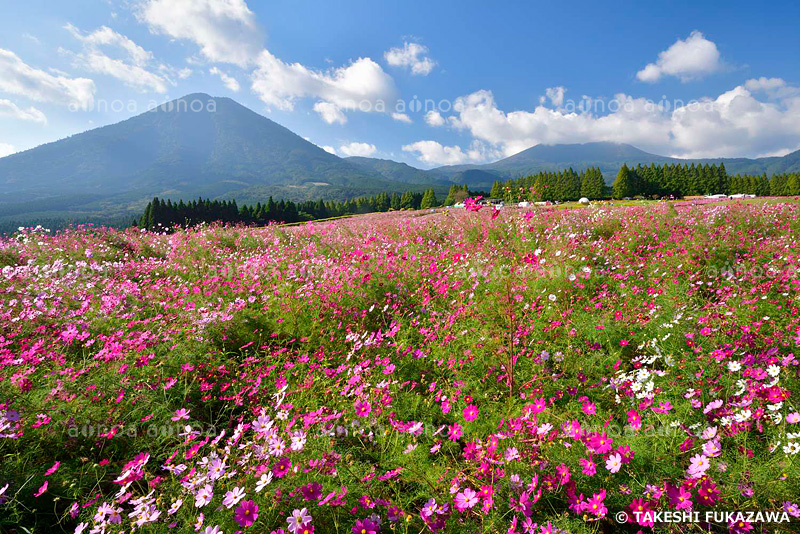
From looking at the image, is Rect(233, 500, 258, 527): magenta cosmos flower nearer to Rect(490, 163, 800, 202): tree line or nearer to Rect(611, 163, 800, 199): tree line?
Rect(490, 163, 800, 202): tree line

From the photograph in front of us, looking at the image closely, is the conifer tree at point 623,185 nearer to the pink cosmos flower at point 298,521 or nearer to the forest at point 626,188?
the forest at point 626,188

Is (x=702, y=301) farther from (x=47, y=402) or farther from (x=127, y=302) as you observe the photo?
(x=127, y=302)

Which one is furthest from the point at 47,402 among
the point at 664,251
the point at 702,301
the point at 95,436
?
the point at 664,251

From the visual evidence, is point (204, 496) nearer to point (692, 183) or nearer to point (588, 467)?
point (588, 467)

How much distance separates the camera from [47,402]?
2.30 metres

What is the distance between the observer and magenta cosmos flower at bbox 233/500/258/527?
136cm

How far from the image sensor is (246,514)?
1.38m

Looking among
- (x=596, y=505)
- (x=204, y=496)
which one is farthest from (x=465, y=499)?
(x=204, y=496)

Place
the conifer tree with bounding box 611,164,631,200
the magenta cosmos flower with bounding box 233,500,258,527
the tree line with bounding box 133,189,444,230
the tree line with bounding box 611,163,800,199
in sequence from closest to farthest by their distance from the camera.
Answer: the magenta cosmos flower with bounding box 233,500,258,527
the tree line with bounding box 133,189,444,230
the tree line with bounding box 611,163,800,199
the conifer tree with bounding box 611,164,631,200

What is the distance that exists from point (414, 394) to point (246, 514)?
158cm

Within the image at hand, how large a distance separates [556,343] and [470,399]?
4.05ft

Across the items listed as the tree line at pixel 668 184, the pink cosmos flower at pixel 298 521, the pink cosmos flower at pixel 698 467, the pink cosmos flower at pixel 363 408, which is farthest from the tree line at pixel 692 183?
the pink cosmos flower at pixel 298 521

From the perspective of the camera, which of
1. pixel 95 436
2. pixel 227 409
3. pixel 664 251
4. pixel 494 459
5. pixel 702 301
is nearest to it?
pixel 494 459

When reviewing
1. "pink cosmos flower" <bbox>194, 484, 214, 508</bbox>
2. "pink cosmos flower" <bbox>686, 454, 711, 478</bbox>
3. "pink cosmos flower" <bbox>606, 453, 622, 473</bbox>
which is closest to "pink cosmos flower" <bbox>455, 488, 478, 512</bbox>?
"pink cosmos flower" <bbox>606, 453, 622, 473</bbox>
